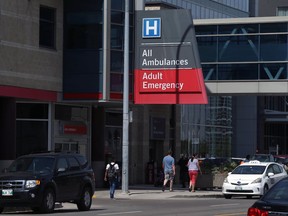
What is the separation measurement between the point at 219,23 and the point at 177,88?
37.6 feet

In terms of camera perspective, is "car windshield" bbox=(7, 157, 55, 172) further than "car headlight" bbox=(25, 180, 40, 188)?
Yes

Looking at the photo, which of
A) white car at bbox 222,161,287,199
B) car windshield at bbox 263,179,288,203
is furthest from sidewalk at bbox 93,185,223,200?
car windshield at bbox 263,179,288,203

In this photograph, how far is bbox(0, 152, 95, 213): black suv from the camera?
23.9 meters

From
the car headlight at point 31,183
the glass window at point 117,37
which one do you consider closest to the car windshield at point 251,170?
the glass window at point 117,37

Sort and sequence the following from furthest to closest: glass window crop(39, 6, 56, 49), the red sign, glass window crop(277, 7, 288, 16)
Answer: glass window crop(277, 7, 288, 16) → glass window crop(39, 6, 56, 49) → the red sign

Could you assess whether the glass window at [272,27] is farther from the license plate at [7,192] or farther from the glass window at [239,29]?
the license plate at [7,192]

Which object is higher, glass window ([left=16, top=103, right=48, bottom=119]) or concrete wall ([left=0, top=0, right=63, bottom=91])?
concrete wall ([left=0, top=0, right=63, bottom=91])

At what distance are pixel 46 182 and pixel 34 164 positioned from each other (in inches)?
49.8

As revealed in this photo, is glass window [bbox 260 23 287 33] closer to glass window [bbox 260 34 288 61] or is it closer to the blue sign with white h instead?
glass window [bbox 260 34 288 61]

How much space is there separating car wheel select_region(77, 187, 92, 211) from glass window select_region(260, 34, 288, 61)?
850 inches

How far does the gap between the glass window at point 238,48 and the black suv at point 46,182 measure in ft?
69.7

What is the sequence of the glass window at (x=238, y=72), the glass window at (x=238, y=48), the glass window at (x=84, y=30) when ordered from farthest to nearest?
the glass window at (x=238, y=48)
the glass window at (x=238, y=72)
the glass window at (x=84, y=30)

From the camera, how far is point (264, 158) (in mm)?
47594

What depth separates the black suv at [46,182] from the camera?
78.3 ft
